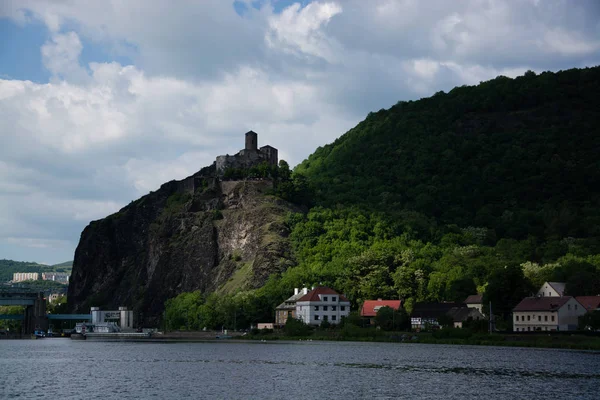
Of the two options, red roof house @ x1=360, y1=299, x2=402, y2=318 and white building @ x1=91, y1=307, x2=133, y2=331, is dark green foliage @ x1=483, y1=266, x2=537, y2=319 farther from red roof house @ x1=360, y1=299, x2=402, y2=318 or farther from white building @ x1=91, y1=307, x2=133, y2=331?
white building @ x1=91, y1=307, x2=133, y2=331

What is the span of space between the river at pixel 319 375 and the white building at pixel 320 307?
40754mm

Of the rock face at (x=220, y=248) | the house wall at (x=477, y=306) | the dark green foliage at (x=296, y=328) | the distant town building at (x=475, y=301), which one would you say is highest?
the rock face at (x=220, y=248)

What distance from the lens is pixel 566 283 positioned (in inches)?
5037

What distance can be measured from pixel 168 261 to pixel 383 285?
62893 millimetres

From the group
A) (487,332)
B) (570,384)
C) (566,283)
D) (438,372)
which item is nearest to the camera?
(570,384)

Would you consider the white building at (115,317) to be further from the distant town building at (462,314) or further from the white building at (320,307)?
the distant town building at (462,314)

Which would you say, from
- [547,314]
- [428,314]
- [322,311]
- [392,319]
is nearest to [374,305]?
[322,311]

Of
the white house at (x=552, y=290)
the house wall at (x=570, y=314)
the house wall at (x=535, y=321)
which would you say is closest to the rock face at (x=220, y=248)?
the white house at (x=552, y=290)

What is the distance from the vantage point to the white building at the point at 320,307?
143125 mm

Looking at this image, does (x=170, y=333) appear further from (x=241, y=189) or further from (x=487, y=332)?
(x=487, y=332)

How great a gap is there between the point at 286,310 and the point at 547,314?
50849 mm

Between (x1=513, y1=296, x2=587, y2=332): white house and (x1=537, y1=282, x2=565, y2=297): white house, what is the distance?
36.2 feet

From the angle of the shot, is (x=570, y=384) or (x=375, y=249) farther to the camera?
(x=375, y=249)

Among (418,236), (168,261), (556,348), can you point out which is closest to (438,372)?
(556,348)
